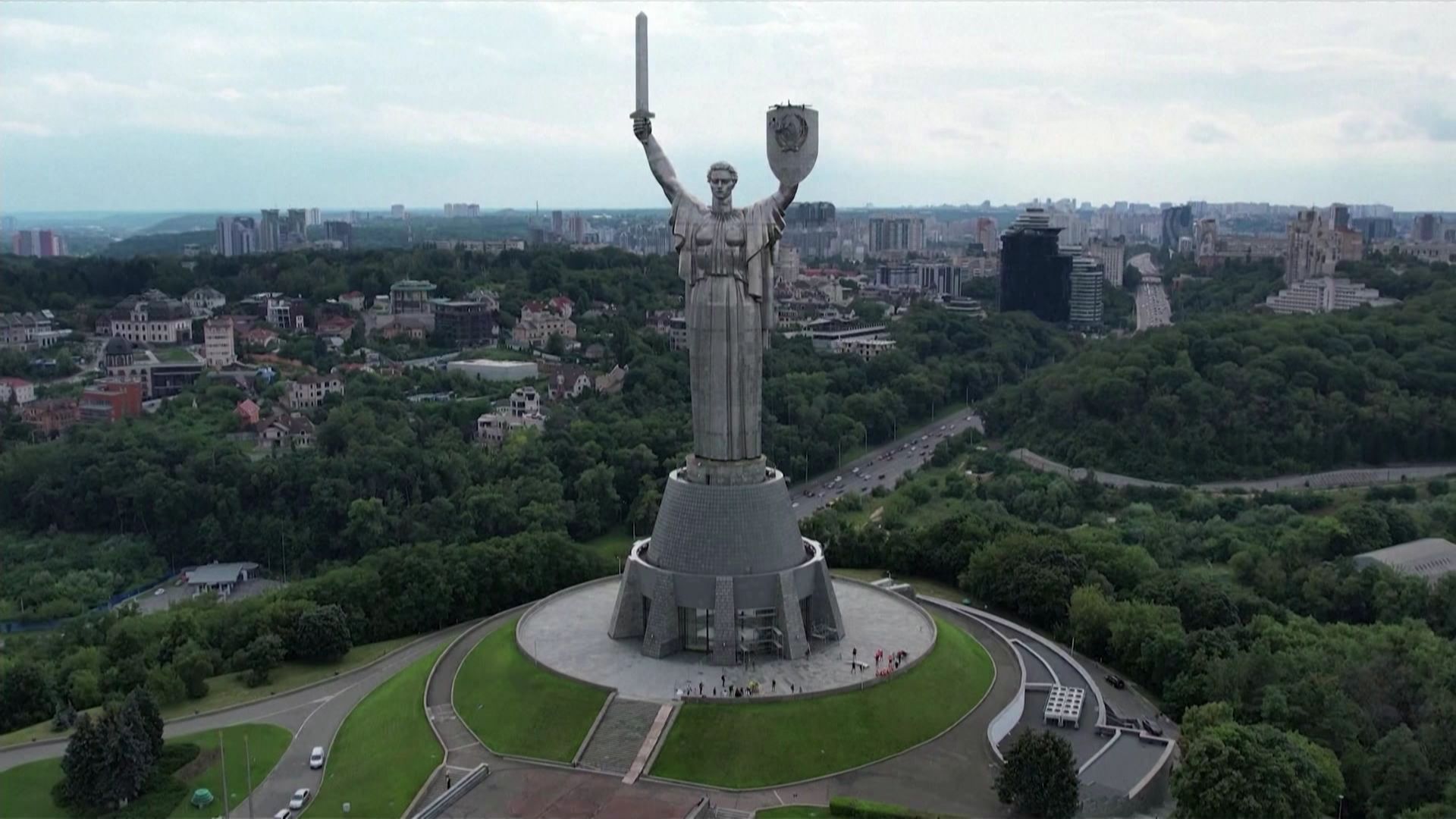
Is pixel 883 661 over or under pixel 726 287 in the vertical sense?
under

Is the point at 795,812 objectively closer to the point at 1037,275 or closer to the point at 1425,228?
the point at 1037,275

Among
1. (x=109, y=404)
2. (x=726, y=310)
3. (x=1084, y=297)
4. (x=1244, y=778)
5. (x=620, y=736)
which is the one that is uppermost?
(x=726, y=310)

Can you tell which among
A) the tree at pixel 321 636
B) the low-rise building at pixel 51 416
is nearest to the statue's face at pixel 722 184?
the tree at pixel 321 636

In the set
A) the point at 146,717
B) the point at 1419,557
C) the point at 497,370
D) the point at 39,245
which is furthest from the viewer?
the point at 39,245

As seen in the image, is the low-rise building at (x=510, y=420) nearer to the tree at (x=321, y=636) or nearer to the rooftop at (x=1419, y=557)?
the tree at (x=321, y=636)

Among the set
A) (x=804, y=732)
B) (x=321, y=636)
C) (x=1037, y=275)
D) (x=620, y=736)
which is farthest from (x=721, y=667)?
(x=1037, y=275)

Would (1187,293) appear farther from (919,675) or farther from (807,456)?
(919,675)

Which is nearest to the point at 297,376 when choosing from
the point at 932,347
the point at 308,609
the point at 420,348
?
the point at 420,348

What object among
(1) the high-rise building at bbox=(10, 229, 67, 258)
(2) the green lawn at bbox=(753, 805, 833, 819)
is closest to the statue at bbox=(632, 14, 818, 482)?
(2) the green lawn at bbox=(753, 805, 833, 819)
